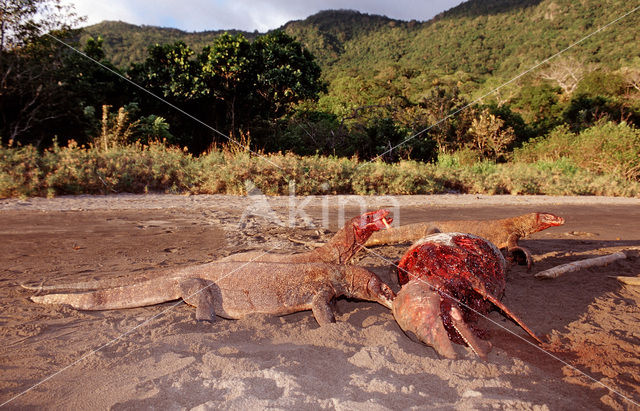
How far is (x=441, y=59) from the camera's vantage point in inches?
2244

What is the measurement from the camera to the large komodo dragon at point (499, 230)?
13.8ft

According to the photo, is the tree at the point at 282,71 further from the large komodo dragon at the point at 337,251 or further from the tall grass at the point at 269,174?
the large komodo dragon at the point at 337,251

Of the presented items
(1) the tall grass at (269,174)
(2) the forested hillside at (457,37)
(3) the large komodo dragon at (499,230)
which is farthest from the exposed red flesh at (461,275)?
(2) the forested hillside at (457,37)

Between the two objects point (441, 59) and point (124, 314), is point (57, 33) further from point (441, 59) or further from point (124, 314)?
point (441, 59)

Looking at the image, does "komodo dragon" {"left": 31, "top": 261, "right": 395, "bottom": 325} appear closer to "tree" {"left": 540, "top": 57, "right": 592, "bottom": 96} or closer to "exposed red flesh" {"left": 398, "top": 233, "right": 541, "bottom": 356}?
"exposed red flesh" {"left": 398, "top": 233, "right": 541, "bottom": 356}

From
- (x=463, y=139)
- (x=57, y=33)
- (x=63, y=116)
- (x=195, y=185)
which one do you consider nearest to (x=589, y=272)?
(x=195, y=185)

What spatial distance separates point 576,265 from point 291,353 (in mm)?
3364

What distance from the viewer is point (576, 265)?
3955 mm

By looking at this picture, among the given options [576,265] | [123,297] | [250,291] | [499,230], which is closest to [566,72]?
[499,230]

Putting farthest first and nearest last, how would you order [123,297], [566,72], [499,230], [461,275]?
1. [566,72]
2. [499,230]
3. [123,297]
4. [461,275]

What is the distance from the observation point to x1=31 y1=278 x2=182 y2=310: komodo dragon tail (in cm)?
289

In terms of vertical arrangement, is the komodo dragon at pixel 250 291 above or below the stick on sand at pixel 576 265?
above

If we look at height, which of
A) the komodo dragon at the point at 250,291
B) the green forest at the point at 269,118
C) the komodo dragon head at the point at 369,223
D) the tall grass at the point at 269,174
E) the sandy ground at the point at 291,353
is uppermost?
the green forest at the point at 269,118

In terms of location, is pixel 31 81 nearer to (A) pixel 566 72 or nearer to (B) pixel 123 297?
(B) pixel 123 297
